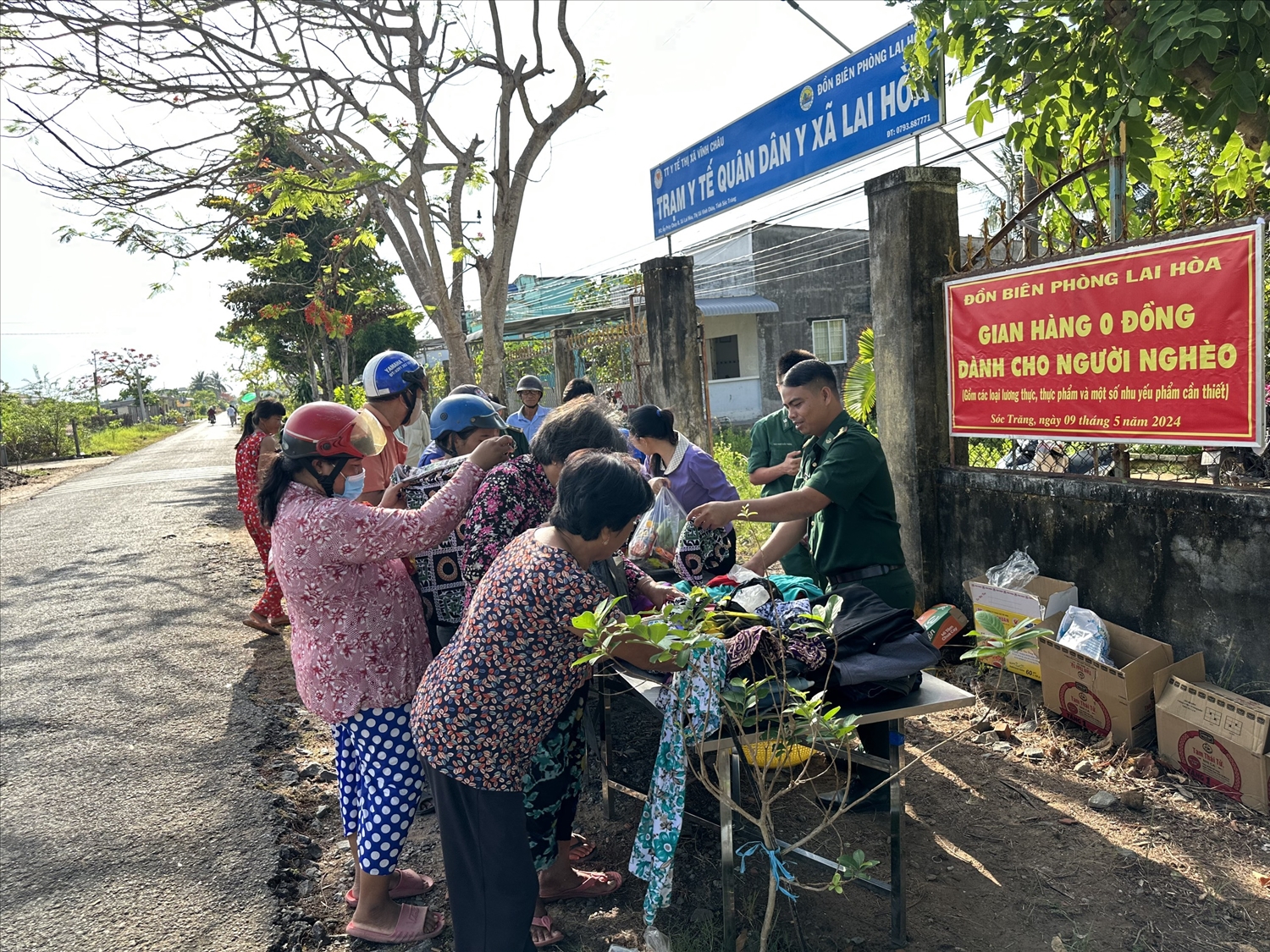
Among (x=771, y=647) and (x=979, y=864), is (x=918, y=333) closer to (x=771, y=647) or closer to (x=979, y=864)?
(x=979, y=864)

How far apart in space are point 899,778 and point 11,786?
4003mm

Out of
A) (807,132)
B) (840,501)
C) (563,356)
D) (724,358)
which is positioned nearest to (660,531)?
(840,501)

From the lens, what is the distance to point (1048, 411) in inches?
162

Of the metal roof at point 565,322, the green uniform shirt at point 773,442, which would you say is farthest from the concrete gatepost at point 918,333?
the metal roof at point 565,322

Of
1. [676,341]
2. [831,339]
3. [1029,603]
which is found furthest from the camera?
[831,339]

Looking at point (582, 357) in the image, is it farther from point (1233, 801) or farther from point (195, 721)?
point (1233, 801)

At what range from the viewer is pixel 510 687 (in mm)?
2066

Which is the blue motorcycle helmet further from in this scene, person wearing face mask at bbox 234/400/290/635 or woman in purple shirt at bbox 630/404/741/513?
person wearing face mask at bbox 234/400/290/635

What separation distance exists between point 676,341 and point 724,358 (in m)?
12.2

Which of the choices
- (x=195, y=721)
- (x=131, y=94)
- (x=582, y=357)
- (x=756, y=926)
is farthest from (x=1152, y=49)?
(x=582, y=357)

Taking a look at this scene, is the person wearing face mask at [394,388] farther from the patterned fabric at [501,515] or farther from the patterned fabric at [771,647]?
the patterned fabric at [771,647]

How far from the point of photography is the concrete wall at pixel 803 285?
18797 millimetres

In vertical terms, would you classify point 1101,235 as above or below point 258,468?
above

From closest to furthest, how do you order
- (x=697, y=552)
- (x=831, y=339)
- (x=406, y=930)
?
(x=406, y=930) < (x=697, y=552) < (x=831, y=339)
